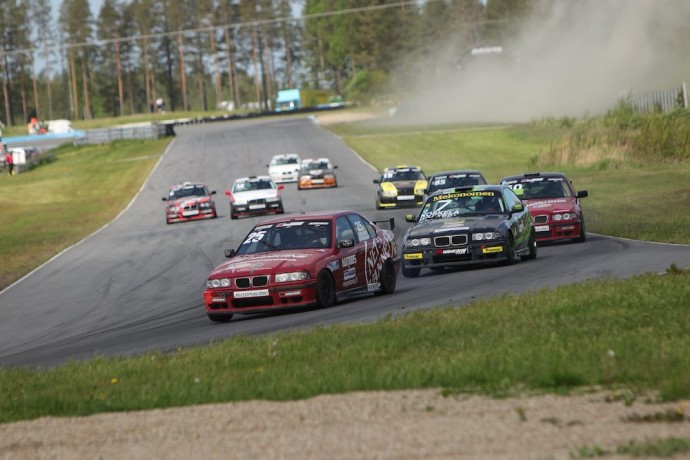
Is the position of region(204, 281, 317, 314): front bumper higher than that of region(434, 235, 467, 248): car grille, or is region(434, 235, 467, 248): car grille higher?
region(434, 235, 467, 248): car grille

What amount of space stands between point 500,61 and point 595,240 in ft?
280

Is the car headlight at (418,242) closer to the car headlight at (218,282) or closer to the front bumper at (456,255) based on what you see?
the front bumper at (456,255)

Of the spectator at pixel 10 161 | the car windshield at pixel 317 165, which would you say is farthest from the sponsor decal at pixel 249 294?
the spectator at pixel 10 161

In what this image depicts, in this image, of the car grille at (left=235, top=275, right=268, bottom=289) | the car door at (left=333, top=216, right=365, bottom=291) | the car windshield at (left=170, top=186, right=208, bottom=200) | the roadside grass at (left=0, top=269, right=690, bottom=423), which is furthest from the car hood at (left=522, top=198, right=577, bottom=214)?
the car windshield at (left=170, top=186, right=208, bottom=200)

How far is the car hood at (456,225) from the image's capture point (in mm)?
19591

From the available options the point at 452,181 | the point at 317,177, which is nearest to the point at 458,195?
the point at 452,181

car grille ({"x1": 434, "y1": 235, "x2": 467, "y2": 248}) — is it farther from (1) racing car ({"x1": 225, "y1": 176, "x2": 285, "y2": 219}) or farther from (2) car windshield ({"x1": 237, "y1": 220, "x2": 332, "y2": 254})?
(1) racing car ({"x1": 225, "y1": 176, "x2": 285, "y2": 219})

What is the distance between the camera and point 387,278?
695 inches

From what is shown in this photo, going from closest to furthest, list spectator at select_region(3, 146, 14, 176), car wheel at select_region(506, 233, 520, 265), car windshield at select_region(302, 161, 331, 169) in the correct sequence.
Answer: car wheel at select_region(506, 233, 520, 265) → car windshield at select_region(302, 161, 331, 169) → spectator at select_region(3, 146, 14, 176)

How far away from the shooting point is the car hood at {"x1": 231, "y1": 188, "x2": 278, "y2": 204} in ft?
133

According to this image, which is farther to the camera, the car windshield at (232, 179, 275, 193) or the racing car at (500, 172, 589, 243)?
the car windshield at (232, 179, 275, 193)

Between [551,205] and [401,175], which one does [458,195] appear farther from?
[401,175]

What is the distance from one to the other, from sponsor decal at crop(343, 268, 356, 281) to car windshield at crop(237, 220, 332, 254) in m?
0.44

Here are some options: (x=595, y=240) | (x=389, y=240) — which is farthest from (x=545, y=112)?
(x=389, y=240)
